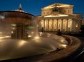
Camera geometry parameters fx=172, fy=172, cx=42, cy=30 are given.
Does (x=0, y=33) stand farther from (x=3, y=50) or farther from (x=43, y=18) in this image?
(x=43, y=18)

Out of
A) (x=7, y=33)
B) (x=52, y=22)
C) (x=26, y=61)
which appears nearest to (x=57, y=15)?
(x=52, y=22)

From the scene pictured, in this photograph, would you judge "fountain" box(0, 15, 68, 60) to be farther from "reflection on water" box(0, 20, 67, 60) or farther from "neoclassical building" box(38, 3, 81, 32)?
"neoclassical building" box(38, 3, 81, 32)

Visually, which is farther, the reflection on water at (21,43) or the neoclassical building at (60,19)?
the neoclassical building at (60,19)

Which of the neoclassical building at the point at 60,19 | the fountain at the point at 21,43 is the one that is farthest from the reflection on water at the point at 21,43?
the neoclassical building at the point at 60,19

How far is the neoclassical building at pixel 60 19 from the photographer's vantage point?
232ft

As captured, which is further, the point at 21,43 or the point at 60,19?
the point at 60,19

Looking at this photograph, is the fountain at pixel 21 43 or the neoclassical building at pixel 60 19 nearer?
the fountain at pixel 21 43

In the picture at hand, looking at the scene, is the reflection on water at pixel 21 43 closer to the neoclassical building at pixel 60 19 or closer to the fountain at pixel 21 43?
the fountain at pixel 21 43

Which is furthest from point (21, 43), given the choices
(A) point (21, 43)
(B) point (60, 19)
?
(B) point (60, 19)

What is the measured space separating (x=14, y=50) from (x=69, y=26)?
67704 mm

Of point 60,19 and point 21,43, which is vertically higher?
point 60,19

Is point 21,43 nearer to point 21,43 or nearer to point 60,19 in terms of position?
point 21,43

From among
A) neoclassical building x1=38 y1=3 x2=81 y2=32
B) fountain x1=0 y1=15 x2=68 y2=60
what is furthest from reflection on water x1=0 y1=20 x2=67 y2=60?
neoclassical building x1=38 y1=3 x2=81 y2=32

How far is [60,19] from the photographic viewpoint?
71.6m
